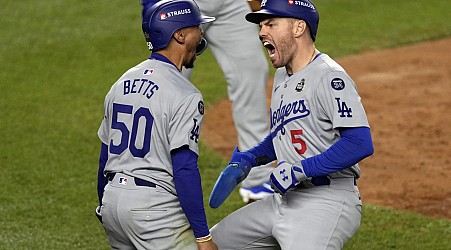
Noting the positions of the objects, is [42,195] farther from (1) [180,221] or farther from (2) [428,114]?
(2) [428,114]

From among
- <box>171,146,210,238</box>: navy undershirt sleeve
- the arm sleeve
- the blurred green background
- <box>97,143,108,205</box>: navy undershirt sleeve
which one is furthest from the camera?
the blurred green background

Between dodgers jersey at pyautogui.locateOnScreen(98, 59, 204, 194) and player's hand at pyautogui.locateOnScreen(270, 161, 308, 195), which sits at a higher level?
dodgers jersey at pyautogui.locateOnScreen(98, 59, 204, 194)

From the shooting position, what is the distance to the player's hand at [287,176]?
4805mm

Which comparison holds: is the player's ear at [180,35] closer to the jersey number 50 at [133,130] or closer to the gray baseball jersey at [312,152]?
the jersey number 50 at [133,130]

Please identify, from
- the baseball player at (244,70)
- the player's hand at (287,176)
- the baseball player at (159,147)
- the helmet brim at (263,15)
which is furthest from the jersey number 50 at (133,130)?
the baseball player at (244,70)

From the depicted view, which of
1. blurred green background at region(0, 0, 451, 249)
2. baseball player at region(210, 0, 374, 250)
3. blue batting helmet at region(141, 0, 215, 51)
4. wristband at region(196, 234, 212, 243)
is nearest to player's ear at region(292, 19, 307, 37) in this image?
baseball player at region(210, 0, 374, 250)

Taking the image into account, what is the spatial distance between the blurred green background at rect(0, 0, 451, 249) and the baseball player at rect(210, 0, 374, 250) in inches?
61.0

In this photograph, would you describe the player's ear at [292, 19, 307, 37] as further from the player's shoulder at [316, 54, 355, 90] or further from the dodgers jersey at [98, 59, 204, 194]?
the dodgers jersey at [98, 59, 204, 194]

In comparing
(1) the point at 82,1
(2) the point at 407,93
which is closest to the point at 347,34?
(2) the point at 407,93

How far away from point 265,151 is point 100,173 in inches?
34.6

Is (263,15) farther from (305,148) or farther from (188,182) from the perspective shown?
(188,182)

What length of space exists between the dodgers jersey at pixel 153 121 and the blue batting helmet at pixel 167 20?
0.44ft

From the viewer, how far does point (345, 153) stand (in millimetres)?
4711

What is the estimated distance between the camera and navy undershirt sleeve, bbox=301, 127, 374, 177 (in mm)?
4711
